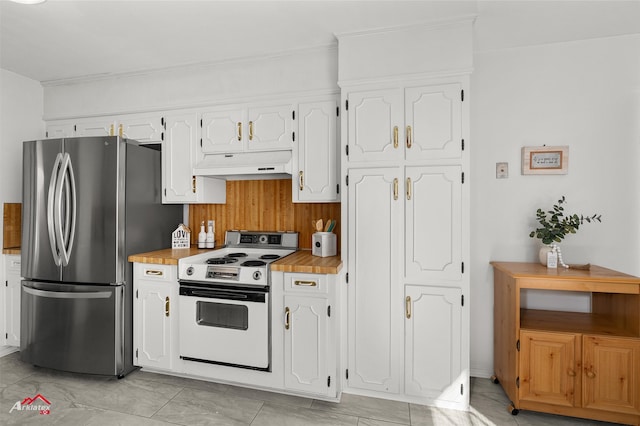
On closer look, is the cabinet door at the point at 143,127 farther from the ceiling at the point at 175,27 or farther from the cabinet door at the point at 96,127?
the ceiling at the point at 175,27

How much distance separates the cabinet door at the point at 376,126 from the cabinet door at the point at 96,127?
2.35m

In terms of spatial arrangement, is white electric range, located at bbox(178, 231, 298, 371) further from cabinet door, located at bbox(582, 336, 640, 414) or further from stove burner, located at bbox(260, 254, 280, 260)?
cabinet door, located at bbox(582, 336, 640, 414)

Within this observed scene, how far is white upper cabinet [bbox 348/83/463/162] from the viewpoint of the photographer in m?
2.12

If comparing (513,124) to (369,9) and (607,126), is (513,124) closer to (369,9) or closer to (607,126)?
(607,126)

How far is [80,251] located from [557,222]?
3.60 metres

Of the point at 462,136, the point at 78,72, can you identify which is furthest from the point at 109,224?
the point at 462,136

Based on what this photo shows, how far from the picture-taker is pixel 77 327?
249cm

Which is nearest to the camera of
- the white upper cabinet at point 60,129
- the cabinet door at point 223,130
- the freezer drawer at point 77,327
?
the freezer drawer at point 77,327

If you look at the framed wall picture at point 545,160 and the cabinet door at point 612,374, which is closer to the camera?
the cabinet door at point 612,374

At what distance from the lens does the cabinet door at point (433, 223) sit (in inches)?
83.7

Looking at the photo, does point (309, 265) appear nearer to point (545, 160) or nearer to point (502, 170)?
point (502, 170)

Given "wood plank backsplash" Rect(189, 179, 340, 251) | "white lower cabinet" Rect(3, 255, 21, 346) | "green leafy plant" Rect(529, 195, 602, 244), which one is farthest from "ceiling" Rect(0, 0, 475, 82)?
"white lower cabinet" Rect(3, 255, 21, 346)

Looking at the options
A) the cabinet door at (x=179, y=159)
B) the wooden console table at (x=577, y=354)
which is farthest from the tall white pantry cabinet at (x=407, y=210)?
the cabinet door at (x=179, y=159)

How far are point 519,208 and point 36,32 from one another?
3.85 metres
